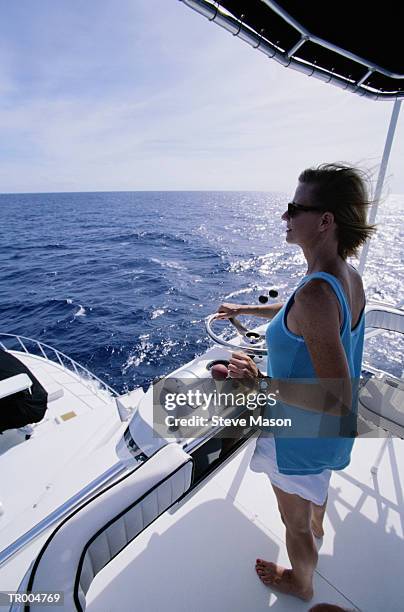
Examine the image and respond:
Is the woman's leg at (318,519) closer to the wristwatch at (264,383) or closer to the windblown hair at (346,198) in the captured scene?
the wristwatch at (264,383)

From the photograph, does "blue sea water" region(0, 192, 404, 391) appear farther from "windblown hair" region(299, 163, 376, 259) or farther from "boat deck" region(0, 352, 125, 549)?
"boat deck" region(0, 352, 125, 549)

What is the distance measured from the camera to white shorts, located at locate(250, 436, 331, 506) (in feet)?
3.38

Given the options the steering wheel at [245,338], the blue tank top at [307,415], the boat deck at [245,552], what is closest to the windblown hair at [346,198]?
the blue tank top at [307,415]

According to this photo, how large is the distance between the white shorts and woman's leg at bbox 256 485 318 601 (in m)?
0.05

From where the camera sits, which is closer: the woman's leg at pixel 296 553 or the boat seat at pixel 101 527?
the boat seat at pixel 101 527

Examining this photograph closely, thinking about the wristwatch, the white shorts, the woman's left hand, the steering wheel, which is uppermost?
the woman's left hand

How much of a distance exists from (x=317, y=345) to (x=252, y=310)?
738 millimetres

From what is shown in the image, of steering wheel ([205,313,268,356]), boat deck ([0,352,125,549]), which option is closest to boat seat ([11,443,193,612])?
steering wheel ([205,313,268,356])

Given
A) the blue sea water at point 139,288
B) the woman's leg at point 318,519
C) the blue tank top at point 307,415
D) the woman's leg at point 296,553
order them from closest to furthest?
the blue tank top at point 307,415 < the woman's leg at point 296,553 < the woman's leg at point 318,519 < the blue sea water at point 139,288

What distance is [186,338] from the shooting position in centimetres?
767

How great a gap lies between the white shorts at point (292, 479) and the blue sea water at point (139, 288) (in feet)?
3.86

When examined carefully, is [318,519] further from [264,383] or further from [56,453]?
Result: [56,453]

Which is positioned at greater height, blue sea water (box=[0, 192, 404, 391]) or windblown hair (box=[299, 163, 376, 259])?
windblown hair (box=[299, 163, 376, 259])

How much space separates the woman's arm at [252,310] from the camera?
1.42 m
